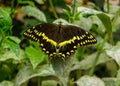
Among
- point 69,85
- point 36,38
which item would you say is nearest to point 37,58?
point 36,38

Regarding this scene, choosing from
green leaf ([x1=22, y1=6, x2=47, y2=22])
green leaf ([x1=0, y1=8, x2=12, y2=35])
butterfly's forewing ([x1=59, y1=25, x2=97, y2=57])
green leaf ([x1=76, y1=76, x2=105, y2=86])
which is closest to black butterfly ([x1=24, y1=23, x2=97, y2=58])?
butterfly's forewing ([x1=59, y1=25, x2=97, y2=57])

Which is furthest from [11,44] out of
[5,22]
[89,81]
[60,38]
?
[89,81]

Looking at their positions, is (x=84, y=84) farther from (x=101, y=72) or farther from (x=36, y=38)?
(x=101, y=72)

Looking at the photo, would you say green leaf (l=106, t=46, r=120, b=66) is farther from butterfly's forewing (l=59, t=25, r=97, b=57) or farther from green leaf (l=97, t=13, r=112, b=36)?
butterfly's forewing (l=59, t=25, r=97, b=57)

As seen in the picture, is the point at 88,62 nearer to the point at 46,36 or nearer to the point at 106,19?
the point at 106,19

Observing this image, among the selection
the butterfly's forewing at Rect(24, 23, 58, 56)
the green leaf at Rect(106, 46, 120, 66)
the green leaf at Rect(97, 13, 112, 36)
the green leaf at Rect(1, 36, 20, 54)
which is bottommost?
the green leaf at Rect(106, 46, 120, 66)

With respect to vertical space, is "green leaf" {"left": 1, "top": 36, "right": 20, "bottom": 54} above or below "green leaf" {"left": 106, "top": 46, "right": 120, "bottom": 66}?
above
